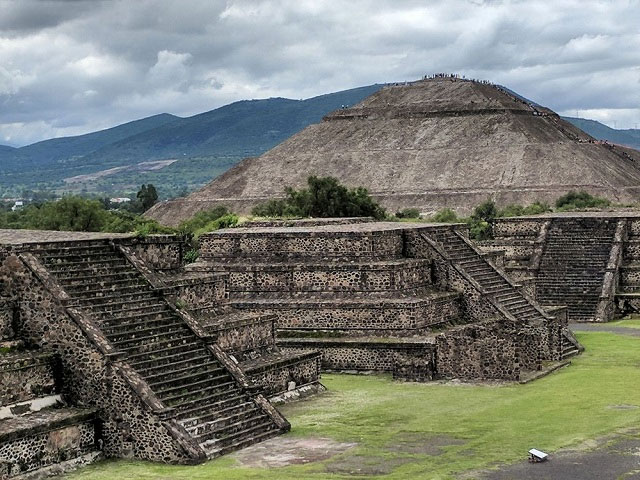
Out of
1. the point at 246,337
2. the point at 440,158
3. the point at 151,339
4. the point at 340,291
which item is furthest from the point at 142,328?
the point at 440,158

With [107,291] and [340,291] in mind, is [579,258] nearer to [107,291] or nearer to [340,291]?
[340,291]

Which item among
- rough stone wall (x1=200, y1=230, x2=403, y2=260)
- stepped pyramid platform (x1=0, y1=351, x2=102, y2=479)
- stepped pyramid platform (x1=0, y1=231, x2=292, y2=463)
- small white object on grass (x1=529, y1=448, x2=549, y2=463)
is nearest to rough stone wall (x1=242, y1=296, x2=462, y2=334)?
rough stone wall (x1=200, y1=230, x2=403, y2=260)

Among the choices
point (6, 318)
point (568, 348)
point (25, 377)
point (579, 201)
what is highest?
point (6, 318)

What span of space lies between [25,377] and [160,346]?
254 cm

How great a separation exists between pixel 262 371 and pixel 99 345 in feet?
14.5

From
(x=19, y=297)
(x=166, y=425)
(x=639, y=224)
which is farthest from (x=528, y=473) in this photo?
(x=639, y=224)

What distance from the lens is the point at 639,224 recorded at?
40.9m

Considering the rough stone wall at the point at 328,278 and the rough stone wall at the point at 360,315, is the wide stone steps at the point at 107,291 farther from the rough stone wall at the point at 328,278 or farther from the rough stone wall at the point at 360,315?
the rough stone wall at the point at 328,278

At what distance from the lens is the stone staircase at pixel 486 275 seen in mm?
29359

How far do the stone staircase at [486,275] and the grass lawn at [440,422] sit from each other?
327 centimetres

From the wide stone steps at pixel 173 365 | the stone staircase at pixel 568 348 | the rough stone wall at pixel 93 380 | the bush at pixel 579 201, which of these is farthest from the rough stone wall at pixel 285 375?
the bush at pixel 579 201

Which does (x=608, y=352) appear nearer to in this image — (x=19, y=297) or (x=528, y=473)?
(x=528, y=473)

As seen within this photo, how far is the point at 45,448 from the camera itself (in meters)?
16.9

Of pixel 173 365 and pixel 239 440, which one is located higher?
pixel 173 365
